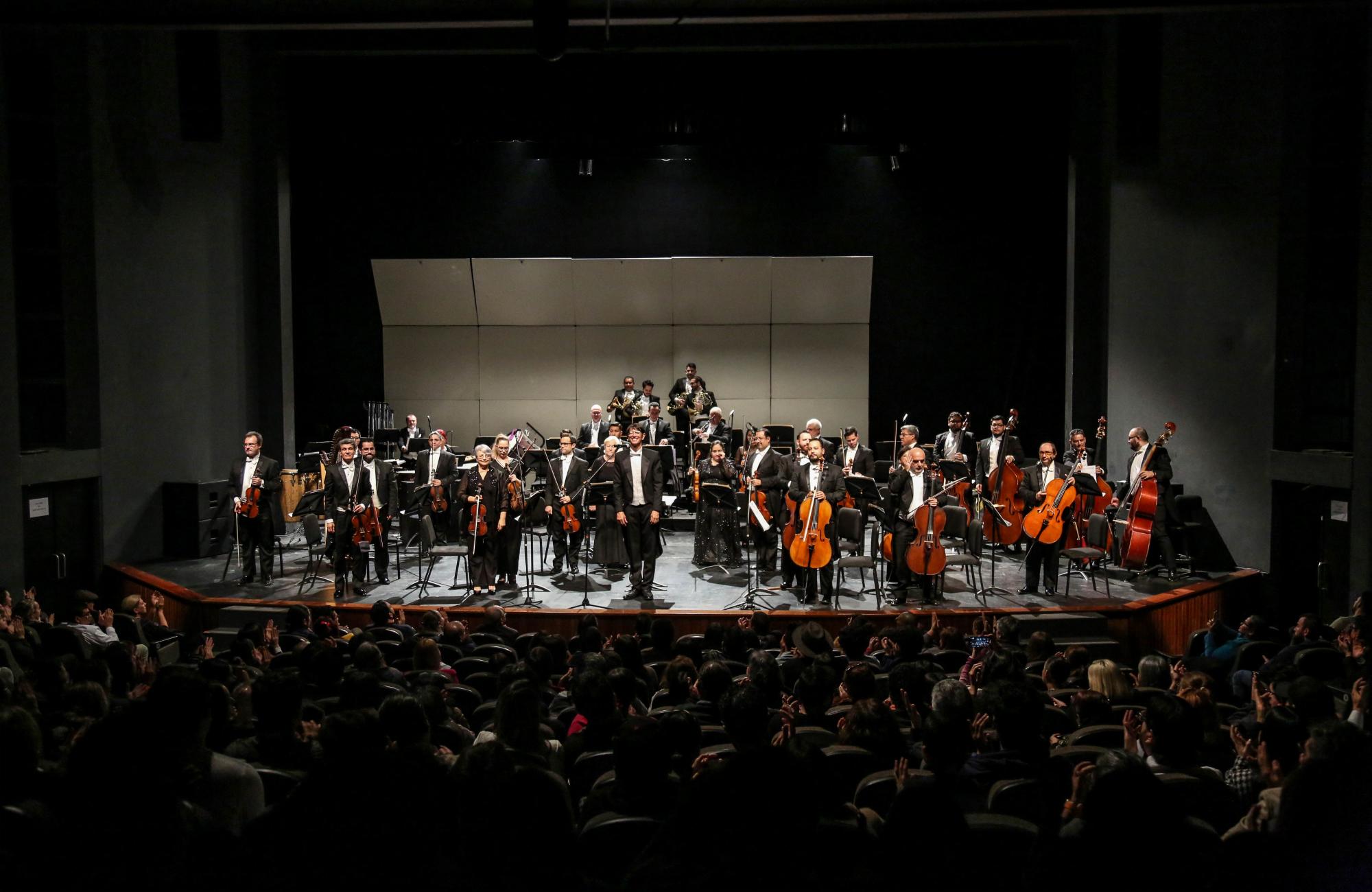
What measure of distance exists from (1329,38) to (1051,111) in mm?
5425

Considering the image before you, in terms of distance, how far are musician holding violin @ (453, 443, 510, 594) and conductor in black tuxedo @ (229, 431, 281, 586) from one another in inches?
87.9

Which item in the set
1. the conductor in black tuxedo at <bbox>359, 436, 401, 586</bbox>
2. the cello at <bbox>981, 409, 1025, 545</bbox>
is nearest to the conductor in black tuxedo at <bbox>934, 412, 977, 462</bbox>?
the cello at <bbox>981, 409, 1025, 545</bbox>

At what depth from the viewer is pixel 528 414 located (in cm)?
1830

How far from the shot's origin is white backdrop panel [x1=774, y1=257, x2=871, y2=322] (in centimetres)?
1741

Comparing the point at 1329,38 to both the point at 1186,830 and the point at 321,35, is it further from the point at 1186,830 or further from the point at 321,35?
the point at 321,35

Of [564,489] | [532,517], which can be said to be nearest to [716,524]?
[564,489]

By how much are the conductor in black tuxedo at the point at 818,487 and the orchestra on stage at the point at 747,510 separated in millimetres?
15

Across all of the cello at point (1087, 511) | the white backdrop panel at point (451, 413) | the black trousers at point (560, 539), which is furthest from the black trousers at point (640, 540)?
the white backdrop panel at point (451, 413)

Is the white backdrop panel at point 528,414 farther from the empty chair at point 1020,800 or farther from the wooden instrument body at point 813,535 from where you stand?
the empty chair at point 1020,800

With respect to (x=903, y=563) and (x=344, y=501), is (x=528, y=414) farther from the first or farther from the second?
(x=903, y=563)

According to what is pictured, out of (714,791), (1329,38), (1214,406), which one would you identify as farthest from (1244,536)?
(714,791)

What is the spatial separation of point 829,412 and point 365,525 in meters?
9.39

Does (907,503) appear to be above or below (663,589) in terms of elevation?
above

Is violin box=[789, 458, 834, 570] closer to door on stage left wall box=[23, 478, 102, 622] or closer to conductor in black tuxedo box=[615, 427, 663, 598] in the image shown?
conductor in black tuxedo box=[615, 427, 663, 598]
